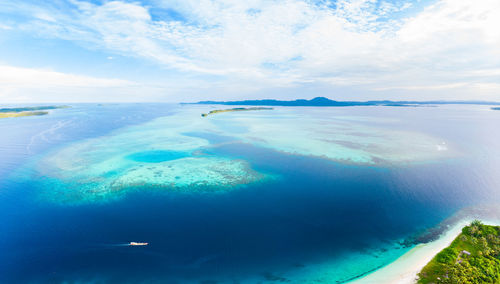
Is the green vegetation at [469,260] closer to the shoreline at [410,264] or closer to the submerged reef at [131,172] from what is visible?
the shoreline at [410,264]

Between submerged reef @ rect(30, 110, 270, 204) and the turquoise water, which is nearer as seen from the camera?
submerged reef @ rect(30, 110, 270, 204)

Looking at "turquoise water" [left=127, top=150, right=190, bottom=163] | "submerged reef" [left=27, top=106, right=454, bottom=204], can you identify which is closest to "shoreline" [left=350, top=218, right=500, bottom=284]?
"submerged reef" [left=27, top=106, right=454, bottom=204]

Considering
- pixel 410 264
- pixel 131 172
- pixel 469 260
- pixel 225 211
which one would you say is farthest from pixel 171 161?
pixel 469 260

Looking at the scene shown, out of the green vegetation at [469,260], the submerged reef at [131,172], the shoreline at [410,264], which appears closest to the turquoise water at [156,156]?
the submerged reef at [131,172]

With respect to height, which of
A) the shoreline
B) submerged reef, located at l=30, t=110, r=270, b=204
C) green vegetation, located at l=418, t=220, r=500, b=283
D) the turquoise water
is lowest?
the shoreline

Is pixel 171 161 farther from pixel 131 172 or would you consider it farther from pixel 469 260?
pixel 469 260

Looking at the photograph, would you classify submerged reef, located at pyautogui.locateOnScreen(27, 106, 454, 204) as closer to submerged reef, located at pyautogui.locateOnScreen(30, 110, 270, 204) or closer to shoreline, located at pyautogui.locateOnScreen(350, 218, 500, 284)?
submerged reef, located at pyautogui.locateOnScreen(30, 110, 270, 204)

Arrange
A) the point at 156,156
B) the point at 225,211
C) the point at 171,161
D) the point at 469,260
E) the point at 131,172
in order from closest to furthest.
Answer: the point at 469,260, the point at 225,211, the point at 131,172, the point at 171,161, the point at 156,156
